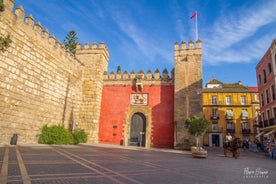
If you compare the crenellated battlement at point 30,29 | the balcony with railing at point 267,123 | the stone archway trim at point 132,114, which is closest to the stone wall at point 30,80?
the crenellated battlement at point 30,29

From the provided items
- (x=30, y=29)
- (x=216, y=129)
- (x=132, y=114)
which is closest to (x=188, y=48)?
(x=132, y=114)

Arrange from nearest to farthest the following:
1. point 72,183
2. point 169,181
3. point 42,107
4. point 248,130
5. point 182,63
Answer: point 72,183, point 169,181, point 42,107, point 182,63, point 248,130

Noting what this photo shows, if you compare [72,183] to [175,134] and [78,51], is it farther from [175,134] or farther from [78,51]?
[78,51]

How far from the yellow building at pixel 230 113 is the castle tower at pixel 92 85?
1890cm

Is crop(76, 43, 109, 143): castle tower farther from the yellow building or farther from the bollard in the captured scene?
the yellow building

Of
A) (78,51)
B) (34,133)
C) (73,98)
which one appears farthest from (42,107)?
(78,51)

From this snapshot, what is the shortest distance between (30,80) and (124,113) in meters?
6.77

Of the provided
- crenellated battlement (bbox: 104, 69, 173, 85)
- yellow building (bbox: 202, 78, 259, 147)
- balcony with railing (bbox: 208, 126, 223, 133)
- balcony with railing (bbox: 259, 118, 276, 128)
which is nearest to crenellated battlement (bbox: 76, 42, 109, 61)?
crenellated battlement (bbox: 104, 69, 173, 85)

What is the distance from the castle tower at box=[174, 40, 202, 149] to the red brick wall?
628 millimetres

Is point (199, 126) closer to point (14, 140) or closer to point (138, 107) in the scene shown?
point (138, 107)

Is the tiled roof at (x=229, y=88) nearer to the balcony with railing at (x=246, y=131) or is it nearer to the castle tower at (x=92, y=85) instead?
the balcony with railing at (x=246, y=131)

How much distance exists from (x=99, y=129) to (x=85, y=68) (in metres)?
4.89

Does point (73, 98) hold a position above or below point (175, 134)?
above

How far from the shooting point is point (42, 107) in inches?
373
